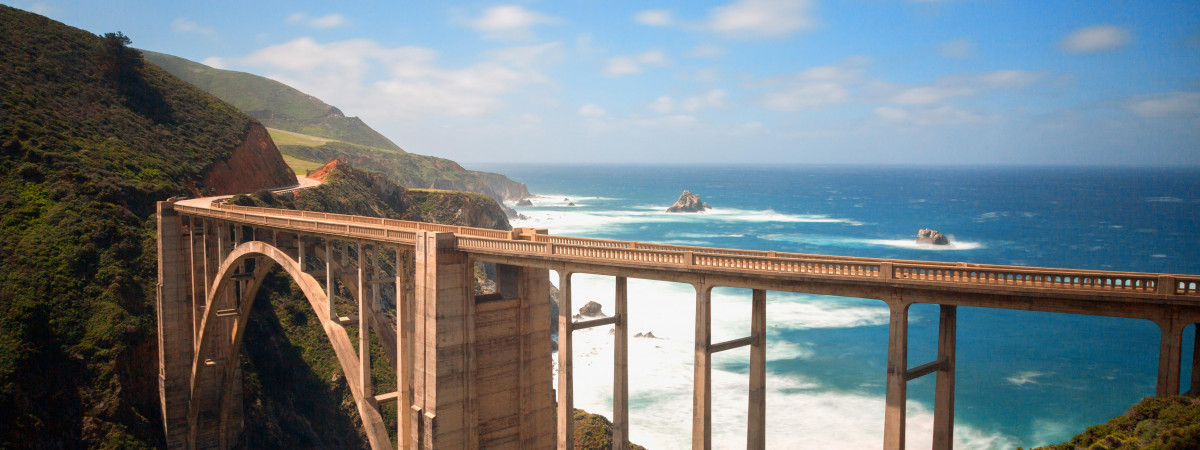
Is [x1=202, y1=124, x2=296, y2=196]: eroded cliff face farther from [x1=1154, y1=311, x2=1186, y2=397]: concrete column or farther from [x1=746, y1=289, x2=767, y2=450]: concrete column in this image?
[x1=1154, y1=311, x2=1186, y2=397]: concrete column

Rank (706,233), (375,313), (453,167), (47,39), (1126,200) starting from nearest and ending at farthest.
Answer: (375,313) < (47,39) < (706,233) < (453,167) < (1126,200)

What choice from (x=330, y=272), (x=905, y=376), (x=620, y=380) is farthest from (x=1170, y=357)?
(x=330, y=272)

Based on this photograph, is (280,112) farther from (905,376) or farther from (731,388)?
(905,376)

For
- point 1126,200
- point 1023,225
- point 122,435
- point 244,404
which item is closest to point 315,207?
point 244,404

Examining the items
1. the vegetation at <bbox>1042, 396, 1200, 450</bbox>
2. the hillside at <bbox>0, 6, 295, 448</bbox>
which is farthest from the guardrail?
the hillside at <bbox>0, 6, 295, 448</bbox>

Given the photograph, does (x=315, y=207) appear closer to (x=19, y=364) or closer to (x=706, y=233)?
(x=19, y=364)

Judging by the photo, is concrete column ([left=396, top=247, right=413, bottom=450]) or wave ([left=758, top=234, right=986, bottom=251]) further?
wave ([left=758, top=234, right=986, bottom=251])
